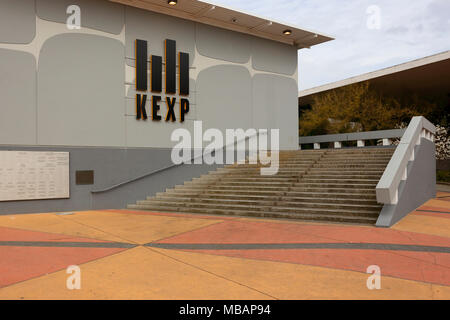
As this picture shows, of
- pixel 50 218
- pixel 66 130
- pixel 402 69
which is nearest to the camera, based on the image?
pixel 50 218

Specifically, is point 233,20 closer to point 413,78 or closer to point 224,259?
point 224,259

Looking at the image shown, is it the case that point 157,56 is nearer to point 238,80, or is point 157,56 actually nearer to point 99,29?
point 99,29

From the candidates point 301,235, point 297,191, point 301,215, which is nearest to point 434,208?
point 297,191

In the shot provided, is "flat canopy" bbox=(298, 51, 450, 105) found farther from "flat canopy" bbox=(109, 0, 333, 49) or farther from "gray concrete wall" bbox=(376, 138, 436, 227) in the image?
"gray concrete wall" bbox=(376, 138, 436, 227)

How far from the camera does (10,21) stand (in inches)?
417

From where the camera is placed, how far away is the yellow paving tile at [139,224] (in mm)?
7169

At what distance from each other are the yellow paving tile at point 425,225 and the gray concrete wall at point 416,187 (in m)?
0.17

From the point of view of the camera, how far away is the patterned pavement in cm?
390

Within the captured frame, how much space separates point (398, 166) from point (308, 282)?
17.8 feet

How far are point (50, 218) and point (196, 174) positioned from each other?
6.03 metres

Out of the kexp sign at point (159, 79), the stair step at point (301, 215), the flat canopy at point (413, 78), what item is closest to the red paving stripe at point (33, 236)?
the stair step at point (301, 215)

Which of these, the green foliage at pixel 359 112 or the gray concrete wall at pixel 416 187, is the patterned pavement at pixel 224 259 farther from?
the green foliage at pixel 359 112
